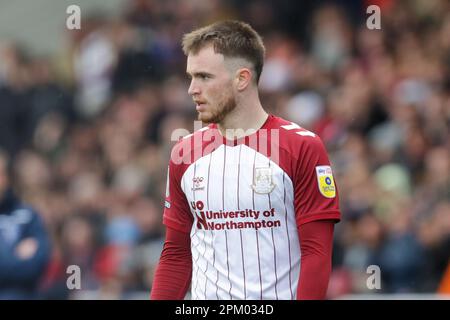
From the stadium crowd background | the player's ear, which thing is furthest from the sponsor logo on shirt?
the stadium crowd background

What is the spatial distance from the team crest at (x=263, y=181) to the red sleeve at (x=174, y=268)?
43 centimetres

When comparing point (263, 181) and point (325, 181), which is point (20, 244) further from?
point (325, 181)

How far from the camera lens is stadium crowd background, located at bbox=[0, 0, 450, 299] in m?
9.17

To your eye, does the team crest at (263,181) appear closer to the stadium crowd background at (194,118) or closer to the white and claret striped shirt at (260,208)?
the white and claret striped shirt at (260,208)

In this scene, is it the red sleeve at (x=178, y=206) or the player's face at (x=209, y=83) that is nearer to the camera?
the player's face at (x=209, y=83)

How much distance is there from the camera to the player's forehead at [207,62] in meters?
4.59

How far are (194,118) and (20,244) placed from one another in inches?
149

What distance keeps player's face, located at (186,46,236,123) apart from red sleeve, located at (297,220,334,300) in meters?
0.64

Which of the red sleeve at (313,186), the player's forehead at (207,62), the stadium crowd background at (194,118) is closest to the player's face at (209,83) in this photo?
the player's forehead at (207,62)

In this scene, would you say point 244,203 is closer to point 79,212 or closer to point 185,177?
point 185,177

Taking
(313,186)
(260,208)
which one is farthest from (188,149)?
(313,186)

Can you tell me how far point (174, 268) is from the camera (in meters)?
4.77

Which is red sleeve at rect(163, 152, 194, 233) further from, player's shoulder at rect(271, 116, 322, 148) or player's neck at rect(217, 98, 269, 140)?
player's shoulder at rect(271, 116, 322, 148)

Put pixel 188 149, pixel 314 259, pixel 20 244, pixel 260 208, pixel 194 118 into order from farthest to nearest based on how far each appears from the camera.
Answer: pixel 194 118 < pixel 20 244 < pixel 188 149 < pixel 260 208 < pixel 314 259
